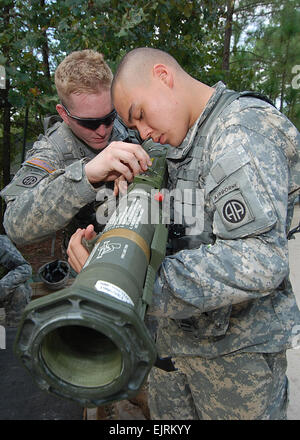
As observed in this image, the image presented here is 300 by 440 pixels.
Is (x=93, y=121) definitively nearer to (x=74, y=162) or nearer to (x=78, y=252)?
(x=74, y=162)

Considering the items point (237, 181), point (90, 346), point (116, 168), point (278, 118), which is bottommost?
point (90, 346)

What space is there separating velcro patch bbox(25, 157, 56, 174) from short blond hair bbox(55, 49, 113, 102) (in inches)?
19.3

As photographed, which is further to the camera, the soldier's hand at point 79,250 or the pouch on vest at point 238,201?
the soldier's hand at point 79,250

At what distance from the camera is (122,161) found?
1788 millimetres

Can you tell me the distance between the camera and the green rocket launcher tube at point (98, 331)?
89 centimetres

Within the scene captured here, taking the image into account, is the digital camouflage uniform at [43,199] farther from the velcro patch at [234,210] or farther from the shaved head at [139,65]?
the velcro patch at [234,210]

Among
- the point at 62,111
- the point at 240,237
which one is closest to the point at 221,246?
the point at 240,237

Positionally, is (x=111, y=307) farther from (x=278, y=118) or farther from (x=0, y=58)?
(x=0, y=58)

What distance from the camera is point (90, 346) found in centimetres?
107

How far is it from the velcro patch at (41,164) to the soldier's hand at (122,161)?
53 cm

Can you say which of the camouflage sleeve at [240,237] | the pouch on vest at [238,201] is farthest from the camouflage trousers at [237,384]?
the pouch on vest at [238,201]

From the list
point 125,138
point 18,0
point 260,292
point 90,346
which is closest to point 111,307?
point 90,346

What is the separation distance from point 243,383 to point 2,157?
900 cm

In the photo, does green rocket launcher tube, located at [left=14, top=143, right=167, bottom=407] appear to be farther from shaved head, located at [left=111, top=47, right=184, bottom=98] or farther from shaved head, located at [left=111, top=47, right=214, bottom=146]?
shaved head, located at [left=111, top=47, right=184, bottom=98]
